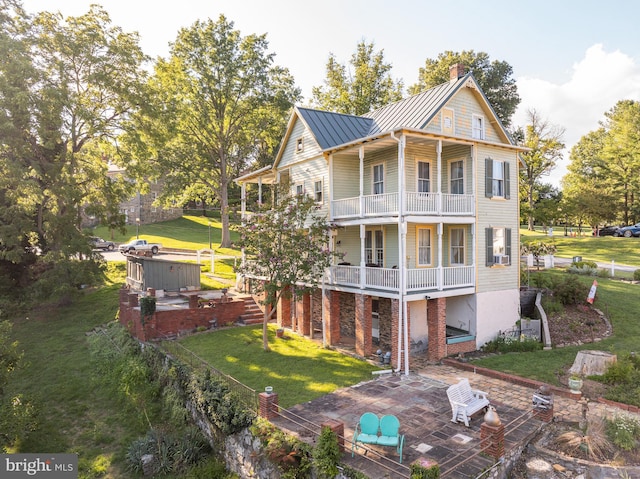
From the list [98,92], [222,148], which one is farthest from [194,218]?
[98,92]

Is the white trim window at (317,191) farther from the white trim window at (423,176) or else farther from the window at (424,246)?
the window at (424,246)

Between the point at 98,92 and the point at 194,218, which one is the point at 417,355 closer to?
the point at 98,92

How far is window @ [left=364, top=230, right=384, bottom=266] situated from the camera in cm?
1922

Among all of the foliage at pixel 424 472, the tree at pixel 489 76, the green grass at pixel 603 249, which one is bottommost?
the foliage at pixel 424 472

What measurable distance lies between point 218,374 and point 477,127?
15.7m

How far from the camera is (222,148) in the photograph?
124 feet

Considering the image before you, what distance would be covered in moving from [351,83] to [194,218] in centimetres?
3747

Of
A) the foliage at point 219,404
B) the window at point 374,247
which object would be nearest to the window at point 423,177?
the window at point 374,247

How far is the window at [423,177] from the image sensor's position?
1830 cm

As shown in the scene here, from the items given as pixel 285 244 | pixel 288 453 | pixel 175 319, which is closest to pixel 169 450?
Result: pixel 288 453

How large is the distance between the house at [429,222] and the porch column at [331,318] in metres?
0.05

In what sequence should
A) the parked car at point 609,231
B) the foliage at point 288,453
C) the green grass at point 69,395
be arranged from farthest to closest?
the parked car at point 609,231
the green grass at point 69,395
the foliage at point 288,453

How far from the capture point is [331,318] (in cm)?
1870

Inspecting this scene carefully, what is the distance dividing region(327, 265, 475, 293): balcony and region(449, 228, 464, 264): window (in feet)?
3.38
